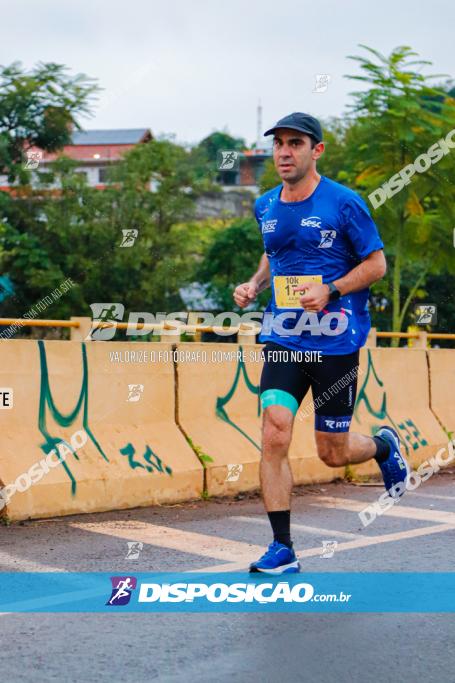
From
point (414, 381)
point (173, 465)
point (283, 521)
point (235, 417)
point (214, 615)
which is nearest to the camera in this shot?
point (214, 615)

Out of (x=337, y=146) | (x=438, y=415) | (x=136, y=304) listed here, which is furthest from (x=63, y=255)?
(x=438, y=415)

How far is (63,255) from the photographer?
47062mm

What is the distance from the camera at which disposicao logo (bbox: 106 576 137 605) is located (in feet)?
17.4

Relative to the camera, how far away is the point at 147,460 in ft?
29.0

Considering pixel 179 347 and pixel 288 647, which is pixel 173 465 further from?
pixel 288 647

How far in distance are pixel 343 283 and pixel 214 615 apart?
1.93 metres

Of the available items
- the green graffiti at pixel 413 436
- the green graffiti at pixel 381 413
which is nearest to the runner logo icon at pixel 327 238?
the green graffiti at pixel 381 413

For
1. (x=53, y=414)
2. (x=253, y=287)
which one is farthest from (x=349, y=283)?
(x=53, y=414)

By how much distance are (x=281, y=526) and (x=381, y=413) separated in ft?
19.6

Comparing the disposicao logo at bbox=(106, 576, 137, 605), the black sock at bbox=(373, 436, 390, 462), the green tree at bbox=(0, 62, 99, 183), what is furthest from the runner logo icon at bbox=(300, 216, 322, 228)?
the green tree at bbox=(0, 62, 99, 183)

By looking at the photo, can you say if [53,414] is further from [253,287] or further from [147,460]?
[253,287]

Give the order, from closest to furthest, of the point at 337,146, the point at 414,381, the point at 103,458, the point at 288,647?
1. the point at 288,647
2. the point at 103,458
3. the point at 414,381
4. the point at 337,146

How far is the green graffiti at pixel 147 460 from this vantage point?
28.6ft

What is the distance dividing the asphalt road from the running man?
685mm
